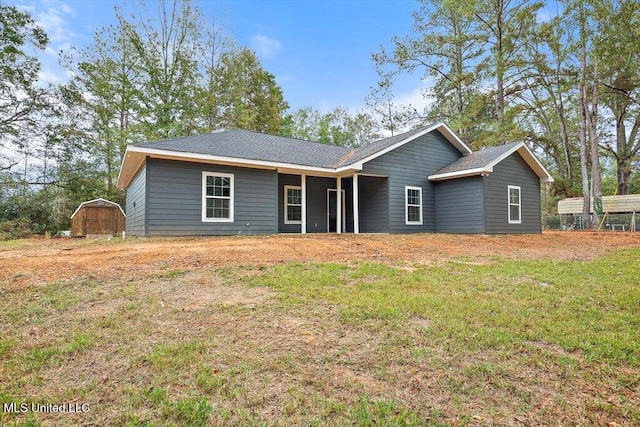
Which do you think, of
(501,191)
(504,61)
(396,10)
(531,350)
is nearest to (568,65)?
(504,61)

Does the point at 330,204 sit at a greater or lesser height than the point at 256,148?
lesser

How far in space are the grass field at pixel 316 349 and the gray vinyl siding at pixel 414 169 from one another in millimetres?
8288

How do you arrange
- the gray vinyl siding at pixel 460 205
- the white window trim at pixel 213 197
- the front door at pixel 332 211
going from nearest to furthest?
the white window trim at pixel 213 197
the gray vinyl siding at pixel 460 205
the front door at pixel 332 211

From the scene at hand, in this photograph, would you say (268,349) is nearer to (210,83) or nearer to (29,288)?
(29,288)

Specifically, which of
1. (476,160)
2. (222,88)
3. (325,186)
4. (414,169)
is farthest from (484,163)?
(222,88)

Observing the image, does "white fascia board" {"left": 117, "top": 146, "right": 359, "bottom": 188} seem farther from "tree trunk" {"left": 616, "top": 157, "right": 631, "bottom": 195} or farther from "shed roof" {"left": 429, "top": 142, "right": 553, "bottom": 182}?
"tree trunk" {"left": 616, "top": 157, "right": 631, "bottom": 195}

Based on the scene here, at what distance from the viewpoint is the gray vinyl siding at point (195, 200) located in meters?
9.73

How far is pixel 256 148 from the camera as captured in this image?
12.2m

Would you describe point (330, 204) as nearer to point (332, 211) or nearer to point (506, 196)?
point (332, 211)

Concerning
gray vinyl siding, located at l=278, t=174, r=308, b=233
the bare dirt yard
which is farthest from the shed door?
the bare dirt yard

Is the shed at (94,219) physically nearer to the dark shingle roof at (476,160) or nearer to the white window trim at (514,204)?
the dark shingle roof at (476,160)

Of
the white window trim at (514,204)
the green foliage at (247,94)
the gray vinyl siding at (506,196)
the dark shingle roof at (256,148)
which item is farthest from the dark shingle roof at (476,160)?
the green foliage at (247,94)

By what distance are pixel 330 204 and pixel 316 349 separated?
39.6 ft

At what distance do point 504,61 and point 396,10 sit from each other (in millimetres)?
7024
